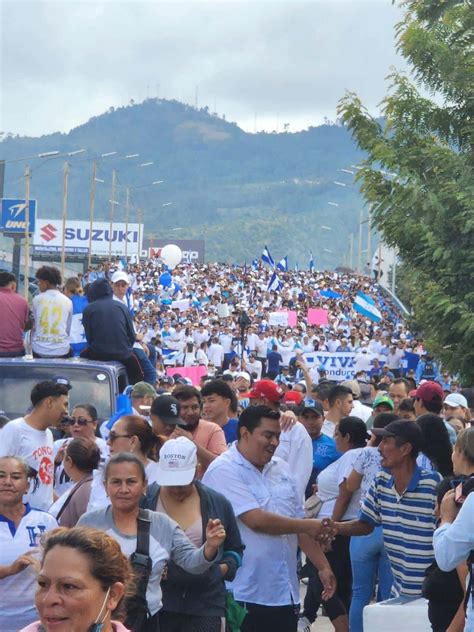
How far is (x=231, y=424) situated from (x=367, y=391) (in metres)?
12.3

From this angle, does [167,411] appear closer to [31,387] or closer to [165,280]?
[31,387]

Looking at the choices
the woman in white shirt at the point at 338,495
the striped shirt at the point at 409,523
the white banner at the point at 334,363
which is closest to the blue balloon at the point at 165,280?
the white banner at the point at 334,363

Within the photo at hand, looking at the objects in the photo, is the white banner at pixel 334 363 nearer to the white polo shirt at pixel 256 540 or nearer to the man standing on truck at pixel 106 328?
the man standing on truck at pixel 106 328

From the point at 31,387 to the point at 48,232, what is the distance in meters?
95.3

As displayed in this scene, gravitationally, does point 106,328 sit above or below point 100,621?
above

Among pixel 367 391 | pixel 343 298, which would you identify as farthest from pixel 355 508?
pixel 343 298

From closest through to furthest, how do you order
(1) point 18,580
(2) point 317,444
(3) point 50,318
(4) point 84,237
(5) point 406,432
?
(1) point 18,580
(5) point 406,432
(2) point 317,444
(3) point 50,318
(4) point 84,237

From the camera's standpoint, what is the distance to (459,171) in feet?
48.7

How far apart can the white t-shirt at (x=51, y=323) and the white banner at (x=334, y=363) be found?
12707 millimetres

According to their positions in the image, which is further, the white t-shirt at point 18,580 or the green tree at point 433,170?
the green tree at point 433,170

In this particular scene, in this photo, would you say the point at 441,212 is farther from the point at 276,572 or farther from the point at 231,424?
the point at 276,572

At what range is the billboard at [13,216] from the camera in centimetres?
7669

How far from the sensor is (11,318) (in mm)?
12805

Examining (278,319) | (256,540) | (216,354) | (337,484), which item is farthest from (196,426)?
(278,319)
